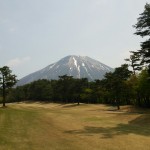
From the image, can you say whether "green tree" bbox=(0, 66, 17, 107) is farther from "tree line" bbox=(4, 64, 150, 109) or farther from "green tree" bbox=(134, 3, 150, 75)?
"green tree" bbox=(134, 3, 150, 75)

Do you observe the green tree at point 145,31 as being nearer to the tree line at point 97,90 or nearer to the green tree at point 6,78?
the tree line at point 97,90

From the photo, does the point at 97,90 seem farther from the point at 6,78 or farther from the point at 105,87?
the point at 6,78

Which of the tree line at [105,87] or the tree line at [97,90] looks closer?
the tree line at [105,87]

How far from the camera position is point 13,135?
19984mm

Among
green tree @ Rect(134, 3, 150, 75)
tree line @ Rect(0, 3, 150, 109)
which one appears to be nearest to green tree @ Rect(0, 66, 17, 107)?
tree line @ Rect(0, 3, 150, 109)

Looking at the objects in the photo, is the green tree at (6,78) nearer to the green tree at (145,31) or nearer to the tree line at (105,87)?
the tree line at (105,87)

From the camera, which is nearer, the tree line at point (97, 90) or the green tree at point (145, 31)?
the green tree at point (145, 31)

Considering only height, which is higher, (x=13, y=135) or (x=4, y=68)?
(x=4, y=68)

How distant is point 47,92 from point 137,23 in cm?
9607

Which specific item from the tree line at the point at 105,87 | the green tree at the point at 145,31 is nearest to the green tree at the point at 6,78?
the tree line at the point at 105,87

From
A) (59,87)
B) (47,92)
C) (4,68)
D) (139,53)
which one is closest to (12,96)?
(47,92)

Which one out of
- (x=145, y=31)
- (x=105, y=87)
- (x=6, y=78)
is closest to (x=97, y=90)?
(x=105, y=87)

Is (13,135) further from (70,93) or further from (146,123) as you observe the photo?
(70,93)

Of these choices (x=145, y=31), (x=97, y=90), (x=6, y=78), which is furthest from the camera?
(x=97, y=90)
